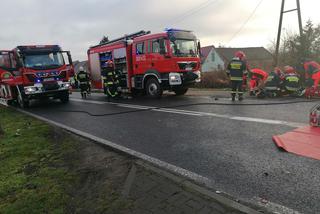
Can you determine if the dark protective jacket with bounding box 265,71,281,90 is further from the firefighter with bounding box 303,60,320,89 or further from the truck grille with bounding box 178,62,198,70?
the truck grille with bounding box 178,62,198,70

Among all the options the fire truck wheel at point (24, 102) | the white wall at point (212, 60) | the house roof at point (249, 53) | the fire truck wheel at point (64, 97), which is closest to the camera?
the fire truck wheel at point (24, 102)

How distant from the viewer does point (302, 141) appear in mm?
4848

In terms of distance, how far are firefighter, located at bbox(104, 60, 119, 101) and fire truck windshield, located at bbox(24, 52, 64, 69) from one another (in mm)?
2170

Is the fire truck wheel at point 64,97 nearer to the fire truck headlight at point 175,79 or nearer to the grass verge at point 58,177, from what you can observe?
the fire truck headlight at point 175,79

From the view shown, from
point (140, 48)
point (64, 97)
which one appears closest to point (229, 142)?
point (140, 48)

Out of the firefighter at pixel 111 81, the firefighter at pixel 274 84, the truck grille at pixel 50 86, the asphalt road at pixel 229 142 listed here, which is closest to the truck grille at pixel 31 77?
the truck grille at pixel 50 86

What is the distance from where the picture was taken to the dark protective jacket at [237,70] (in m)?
10.9

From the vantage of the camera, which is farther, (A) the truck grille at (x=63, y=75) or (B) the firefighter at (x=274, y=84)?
(A) the truck grille at (x=63, y=75)

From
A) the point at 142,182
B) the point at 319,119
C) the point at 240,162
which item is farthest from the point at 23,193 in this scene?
the point at 319,119

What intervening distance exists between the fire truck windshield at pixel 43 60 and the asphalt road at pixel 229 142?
4.51 metres

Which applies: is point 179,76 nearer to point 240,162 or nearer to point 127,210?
point 240,162

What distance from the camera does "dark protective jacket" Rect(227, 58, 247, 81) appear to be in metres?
10.9

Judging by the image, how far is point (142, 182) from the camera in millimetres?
3662

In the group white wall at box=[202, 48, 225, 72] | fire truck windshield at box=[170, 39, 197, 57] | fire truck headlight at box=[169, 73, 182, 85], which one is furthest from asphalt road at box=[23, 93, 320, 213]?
white wall at box=[202, 48, 225, 72]
